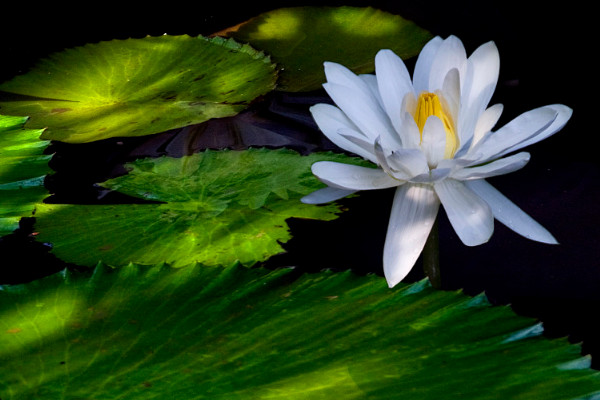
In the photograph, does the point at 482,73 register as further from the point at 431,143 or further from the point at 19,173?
the point at 19,173

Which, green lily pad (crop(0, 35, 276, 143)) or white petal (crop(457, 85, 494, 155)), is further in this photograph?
green lily pad (crop(0, 35, 276, 143))

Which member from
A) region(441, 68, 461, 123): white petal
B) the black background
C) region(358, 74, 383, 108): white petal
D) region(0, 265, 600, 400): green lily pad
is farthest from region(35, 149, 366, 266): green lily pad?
region(441, 68, 461, 123): white petal

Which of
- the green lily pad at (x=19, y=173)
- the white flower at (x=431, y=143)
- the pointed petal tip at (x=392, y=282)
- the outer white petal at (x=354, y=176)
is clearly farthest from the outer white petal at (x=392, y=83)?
the green lily pad at (x=19, y=173)

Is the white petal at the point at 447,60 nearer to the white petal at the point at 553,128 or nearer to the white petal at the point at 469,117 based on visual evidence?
the white petal at the point at 469,117

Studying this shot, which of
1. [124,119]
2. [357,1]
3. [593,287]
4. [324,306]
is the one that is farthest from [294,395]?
[357,1]

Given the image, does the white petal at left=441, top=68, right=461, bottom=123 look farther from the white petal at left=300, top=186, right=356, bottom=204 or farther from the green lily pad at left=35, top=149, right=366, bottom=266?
the green lily pad at left=35, top=149, right=366, bottom=266

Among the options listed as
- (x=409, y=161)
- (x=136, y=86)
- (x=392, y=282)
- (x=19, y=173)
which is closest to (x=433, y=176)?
(x=409, y=161)
